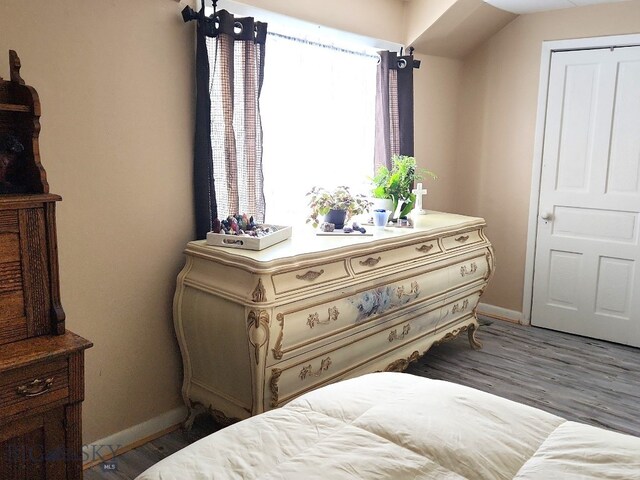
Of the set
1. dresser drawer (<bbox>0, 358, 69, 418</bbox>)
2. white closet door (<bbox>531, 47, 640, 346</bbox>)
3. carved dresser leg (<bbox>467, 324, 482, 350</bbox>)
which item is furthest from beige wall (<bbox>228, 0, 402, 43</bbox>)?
carved dresser leg (<bbox>467, 324, 482, 350</bbox>)

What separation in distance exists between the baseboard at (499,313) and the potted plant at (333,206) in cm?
201

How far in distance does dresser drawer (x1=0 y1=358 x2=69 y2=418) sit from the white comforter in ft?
2.23

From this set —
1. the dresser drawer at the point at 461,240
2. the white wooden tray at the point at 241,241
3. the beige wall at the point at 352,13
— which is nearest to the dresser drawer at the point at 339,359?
the dresser drawer at the point at 461,240

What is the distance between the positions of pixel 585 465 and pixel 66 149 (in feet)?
6.78

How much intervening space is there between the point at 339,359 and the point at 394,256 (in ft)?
2.11

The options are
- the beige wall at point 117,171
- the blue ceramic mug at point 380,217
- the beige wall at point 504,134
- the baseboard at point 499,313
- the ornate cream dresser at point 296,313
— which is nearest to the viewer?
the beige wall at point 117,171

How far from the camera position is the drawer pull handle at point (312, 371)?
8.06 feet

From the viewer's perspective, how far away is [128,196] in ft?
8.00

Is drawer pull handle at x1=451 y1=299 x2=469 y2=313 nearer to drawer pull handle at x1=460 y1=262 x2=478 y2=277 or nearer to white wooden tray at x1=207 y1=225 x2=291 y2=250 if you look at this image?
drawer pull handle at x1=460 y1=262 x2=478 y2=277

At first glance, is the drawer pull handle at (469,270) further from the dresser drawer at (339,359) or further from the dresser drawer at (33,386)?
the dresser drawer at (33,386)

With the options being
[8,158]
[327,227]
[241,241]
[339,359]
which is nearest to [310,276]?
[241,241]

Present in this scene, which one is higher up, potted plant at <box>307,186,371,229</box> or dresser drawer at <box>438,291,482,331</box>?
potted plant at <box>307,186,371,229</box>

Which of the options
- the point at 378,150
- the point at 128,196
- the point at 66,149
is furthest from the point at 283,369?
the point at 378,150

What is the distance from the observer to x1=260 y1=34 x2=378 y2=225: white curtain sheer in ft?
10.1
